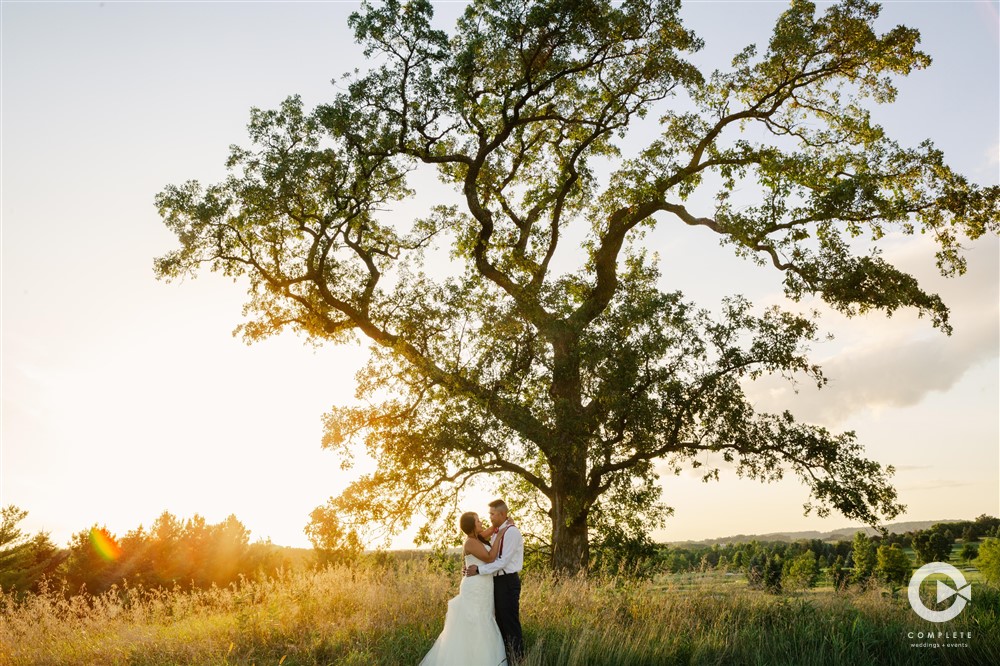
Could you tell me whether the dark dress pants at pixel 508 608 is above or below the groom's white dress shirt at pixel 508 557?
below

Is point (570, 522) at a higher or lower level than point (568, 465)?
lower

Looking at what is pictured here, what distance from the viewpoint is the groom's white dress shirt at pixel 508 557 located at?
8117mm

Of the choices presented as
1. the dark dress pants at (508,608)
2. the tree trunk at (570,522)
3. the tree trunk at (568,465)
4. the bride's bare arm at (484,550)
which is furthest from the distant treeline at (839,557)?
the bride's bare arm at (484,550)

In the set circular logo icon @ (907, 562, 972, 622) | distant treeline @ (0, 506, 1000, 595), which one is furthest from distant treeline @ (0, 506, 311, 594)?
circular logo icon @ (907, 562, 972, 622)

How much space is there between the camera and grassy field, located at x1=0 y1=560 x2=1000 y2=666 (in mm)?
7855

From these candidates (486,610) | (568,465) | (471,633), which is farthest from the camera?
(568,465)

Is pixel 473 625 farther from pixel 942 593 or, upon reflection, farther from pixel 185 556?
pixel 185 556

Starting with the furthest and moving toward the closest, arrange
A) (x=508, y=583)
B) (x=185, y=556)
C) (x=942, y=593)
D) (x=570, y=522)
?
(x=185, y=556) → (x=570, y=522) → (x=942, y=593) → (x=508, y=583)

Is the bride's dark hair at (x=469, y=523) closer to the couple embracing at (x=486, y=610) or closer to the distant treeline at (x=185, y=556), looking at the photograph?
the couple embracing at (x=486, y=610)

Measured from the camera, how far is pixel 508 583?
8195 mm

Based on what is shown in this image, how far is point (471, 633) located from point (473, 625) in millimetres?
91

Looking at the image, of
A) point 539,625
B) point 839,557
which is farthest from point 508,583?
point 839,557

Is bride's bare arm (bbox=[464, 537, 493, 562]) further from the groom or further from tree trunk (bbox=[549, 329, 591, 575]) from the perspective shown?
tree trunk (bbox=[549, 329, 591, 575])

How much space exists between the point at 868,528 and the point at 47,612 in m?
15.8
